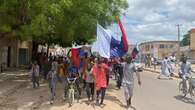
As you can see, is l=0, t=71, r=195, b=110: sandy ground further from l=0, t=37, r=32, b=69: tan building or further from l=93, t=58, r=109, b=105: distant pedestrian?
l=0, t=37, r=32, b=69: tan building

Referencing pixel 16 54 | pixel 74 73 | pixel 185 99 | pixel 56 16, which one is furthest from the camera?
pixel 16 54

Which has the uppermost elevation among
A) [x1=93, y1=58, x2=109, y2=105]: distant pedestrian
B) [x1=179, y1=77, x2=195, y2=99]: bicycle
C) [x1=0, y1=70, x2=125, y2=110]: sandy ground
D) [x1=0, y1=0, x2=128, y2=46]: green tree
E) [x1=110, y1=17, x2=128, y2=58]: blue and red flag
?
[x1=0, y1=0, x2=128, y2=46]: green tree

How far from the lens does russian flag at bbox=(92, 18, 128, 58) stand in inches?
603

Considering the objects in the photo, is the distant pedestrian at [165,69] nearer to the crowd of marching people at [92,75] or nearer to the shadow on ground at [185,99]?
the shadow on ground at [185,99]

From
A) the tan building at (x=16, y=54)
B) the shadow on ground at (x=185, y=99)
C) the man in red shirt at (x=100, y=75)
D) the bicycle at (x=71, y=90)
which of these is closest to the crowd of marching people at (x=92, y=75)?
the man in red shirt at (x=100, y=75)

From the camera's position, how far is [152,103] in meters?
15.7

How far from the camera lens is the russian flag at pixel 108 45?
15328 millimetres

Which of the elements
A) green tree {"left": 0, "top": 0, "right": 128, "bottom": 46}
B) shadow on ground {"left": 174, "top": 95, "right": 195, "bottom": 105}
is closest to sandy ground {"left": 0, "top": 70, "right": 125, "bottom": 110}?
shadow on ground {"left": 174, "top": 95, "right": 195, "bottom": 105}

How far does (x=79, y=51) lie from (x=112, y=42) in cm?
283

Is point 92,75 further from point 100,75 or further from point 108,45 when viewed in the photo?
point 108,45

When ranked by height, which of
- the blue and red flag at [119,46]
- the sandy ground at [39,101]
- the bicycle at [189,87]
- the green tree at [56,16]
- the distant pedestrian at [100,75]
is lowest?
Answer: the sandy ground at [39,101]

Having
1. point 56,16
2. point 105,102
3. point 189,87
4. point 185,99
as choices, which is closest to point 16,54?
point 56,16

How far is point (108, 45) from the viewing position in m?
15.7

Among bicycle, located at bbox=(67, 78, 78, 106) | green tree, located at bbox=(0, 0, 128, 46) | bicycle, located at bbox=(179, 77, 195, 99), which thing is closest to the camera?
bicycle, located at bbox=(67, 78, 78, 106)
